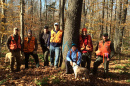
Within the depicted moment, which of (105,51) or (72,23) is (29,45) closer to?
(72,23)

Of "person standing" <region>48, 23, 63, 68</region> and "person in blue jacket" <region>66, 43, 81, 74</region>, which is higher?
"person standing" <region>48, 23, 63, 68</region>

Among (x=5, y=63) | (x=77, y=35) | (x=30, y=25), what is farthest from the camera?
(x=30, y=25)

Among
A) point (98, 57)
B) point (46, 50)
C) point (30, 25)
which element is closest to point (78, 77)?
point (98, 57)

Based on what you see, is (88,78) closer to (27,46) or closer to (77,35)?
(77,35)

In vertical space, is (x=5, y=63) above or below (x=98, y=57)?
below

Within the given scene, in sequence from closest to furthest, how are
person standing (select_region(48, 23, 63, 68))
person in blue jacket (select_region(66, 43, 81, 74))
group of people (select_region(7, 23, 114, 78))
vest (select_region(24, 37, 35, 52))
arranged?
1. person in blue jacket (select_region(66, 43, 81, 74))
2. group of people (select_region(7, 23, 114, 78))
3. person standing (select_region(48, 23, 63, 68))
4. vest (select_region(24, 37, 35, 52))

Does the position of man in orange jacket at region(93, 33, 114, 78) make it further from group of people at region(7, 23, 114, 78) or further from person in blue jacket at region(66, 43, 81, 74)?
person in blue jacket at region(66, 43, 81, 74)

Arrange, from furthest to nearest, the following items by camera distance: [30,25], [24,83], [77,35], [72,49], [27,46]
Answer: [30,25], [27,46], [77,35], [72,49], [24,83]

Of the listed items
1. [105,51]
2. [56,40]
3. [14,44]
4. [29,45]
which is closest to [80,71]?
[105,51]

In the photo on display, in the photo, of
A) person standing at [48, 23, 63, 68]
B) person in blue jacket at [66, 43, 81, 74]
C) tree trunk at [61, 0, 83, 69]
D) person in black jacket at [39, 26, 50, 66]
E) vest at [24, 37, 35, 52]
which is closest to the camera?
person in blue jacket at [66, 43, 81, 74]

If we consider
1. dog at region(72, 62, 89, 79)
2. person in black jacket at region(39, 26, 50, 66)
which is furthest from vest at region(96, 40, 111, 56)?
person in black jacket at region(39, 26, 50, 66)

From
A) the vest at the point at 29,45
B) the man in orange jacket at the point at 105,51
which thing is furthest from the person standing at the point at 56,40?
the man in orange jacket at the point at 105,51

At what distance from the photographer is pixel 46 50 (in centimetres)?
682

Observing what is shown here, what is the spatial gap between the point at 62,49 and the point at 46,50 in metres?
1.30
